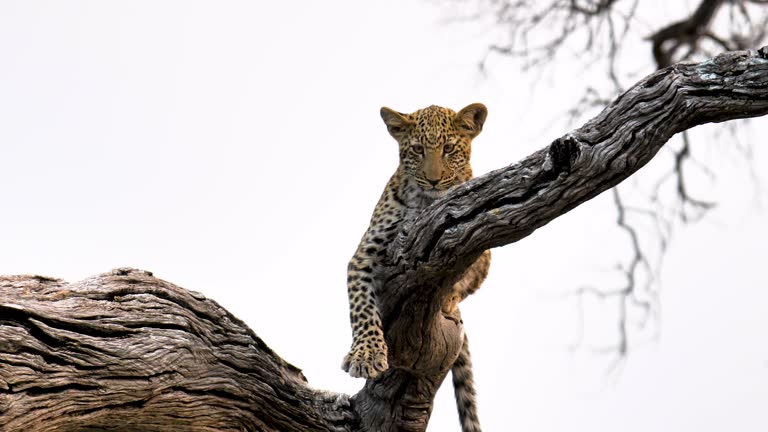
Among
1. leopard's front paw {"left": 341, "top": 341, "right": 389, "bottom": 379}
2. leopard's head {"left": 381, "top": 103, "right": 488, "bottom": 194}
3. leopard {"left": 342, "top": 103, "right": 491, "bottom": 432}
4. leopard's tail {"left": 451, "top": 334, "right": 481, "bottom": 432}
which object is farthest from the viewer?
leopard's tail {"left": 451, "top": 334, "right": 481, "bottom": 432}

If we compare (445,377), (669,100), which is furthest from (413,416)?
(669,100)

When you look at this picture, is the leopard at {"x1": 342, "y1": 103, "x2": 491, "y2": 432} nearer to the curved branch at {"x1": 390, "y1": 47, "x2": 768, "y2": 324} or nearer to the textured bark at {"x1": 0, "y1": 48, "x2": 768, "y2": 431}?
the textured bark at {"x1": 0, "y1": 48, "x2": 768, "y2": 431}

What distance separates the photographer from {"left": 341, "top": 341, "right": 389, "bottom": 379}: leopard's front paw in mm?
4574

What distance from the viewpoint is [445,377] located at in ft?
18.2

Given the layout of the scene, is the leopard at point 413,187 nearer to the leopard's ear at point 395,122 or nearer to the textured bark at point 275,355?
the leopard's ear at point 395,122

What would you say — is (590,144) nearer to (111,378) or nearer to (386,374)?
(386,374)

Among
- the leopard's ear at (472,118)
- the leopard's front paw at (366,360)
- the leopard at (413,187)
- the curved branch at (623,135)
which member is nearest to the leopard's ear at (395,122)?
the leopard at (413,187)

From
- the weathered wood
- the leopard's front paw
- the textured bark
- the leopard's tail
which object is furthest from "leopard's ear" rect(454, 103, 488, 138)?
the weathered wood

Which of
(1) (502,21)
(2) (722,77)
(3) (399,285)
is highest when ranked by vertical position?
(1) (502,21)

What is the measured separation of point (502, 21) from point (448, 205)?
5.32 m

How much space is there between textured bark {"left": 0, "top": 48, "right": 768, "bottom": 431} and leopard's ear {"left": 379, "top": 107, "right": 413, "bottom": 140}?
74cm

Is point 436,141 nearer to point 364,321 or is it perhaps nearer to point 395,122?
point 395,122

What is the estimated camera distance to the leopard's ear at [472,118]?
5402 millimetres

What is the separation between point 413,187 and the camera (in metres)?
5.26
